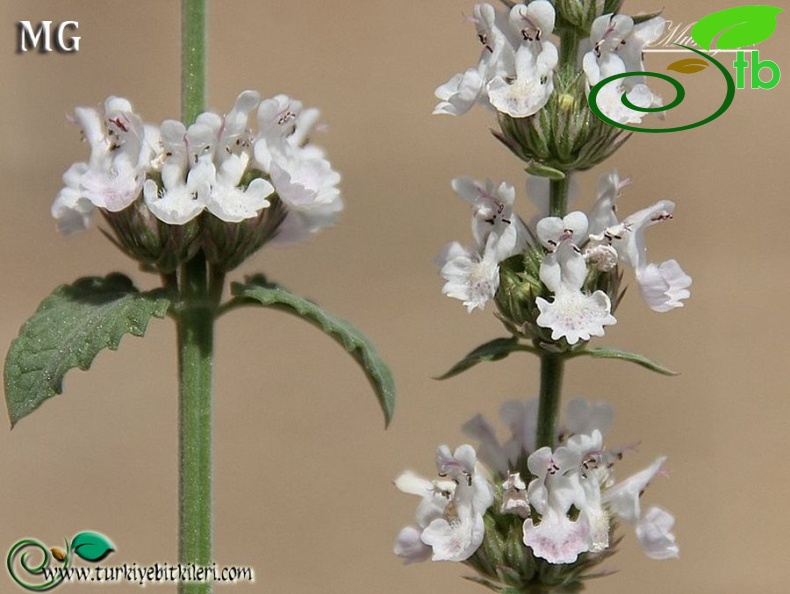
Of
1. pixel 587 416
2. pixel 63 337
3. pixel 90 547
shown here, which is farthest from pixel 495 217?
pixel 90 547

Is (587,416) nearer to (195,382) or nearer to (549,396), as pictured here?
(549,396)

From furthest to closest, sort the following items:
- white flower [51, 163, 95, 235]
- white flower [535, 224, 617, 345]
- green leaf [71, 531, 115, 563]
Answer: green leaf [71, 531, 115, 563]
white flower [51, 163, 95, 235]
white flower [535, 224, 617, 345]

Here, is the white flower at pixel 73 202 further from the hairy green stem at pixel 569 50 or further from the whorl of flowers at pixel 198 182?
the hairy green stem at pixel 569 50

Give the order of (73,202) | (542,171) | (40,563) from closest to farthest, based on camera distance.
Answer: (542,171) < (73,202) < (40,563)

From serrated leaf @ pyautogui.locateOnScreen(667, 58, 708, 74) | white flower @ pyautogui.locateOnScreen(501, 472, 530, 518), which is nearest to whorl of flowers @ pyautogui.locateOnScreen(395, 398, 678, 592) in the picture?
white flower @ pyautogui.locateOnScreen(501, 472, 530, 518)

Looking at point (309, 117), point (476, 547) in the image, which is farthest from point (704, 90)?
point (476, 547)

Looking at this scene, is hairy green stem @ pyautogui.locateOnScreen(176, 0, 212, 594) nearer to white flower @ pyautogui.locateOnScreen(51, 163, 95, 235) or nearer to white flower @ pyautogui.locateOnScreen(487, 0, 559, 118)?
white flower @ pyautogui.locateOnScreen(51, 163, 95, 235)

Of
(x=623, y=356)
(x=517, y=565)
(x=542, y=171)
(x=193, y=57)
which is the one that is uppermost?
(x=193, y=57)
